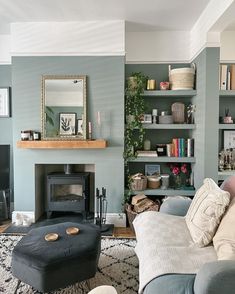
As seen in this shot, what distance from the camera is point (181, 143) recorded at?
3.86 metres

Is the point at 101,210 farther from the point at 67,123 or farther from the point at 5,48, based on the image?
the point at 5,48

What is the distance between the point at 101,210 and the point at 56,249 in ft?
4.99

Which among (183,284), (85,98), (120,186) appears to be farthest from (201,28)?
(183,284)

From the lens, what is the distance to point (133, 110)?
12.3 feet

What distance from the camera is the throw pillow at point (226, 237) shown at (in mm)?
1688

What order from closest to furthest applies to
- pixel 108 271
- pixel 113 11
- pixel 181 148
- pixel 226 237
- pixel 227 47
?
pixel 226 237 < pixel 108 271 < pixel 113 11 < pixel 227 47 < pixel 181 148

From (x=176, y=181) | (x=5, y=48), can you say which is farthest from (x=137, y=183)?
(x=5, y=48)

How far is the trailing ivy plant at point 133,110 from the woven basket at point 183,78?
0.39 metres

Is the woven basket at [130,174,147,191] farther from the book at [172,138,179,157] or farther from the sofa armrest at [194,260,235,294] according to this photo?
the sofa armrest at [194,260,235,294]

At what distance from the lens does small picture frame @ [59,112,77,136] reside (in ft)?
12.3

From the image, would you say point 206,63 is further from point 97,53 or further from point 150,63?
point 97,53

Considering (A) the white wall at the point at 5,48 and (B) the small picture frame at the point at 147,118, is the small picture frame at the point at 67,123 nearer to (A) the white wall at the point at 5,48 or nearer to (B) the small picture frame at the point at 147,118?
(B) the small picture frame at the point at 147,118

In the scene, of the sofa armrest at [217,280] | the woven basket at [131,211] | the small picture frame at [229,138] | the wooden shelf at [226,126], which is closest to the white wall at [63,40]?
the wooden shelf at [226,126]

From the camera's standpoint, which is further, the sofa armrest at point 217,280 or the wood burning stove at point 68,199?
the wood burning stove at point 68,199
